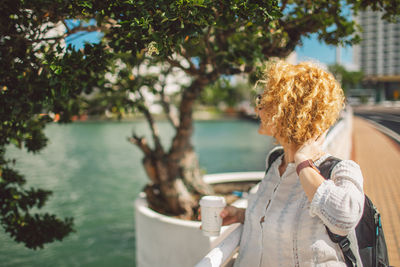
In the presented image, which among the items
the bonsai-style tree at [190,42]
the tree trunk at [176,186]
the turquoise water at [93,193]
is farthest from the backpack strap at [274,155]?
the tree trunk at [176,186]

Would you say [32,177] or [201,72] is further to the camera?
[32,177]

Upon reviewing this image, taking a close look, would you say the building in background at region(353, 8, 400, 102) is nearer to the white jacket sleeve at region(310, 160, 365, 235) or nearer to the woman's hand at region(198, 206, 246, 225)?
the woman's hand at region(198, 206, 246, 225)

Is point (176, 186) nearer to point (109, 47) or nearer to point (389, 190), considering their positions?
point (109, 47)

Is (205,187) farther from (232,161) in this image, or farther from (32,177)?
(232,161)

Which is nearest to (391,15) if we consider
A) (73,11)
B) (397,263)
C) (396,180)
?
(396,180)

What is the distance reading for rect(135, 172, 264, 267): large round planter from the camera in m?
3.82

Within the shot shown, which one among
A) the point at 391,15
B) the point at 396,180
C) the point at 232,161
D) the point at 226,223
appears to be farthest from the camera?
the point at 232,161

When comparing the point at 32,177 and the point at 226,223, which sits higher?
the point at 226,223

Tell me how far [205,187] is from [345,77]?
35113 millimetres

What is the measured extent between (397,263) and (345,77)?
122ft

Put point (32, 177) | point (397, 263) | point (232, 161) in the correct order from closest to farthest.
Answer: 1. point (397, 263)
2. point (32, 177)
3. point (232, 161)

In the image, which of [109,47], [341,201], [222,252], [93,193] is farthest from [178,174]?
[93,193]

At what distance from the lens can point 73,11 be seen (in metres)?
2.11

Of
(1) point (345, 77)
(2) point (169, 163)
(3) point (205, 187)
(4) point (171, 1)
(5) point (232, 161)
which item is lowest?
(5) point (232, 161)
